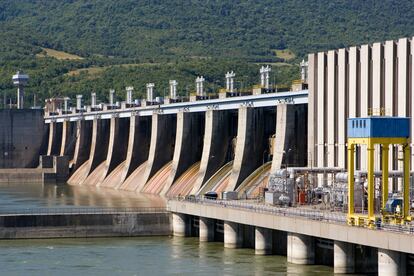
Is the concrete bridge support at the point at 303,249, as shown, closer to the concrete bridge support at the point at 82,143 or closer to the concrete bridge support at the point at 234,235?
the concrete bridge support at the point at 234,235

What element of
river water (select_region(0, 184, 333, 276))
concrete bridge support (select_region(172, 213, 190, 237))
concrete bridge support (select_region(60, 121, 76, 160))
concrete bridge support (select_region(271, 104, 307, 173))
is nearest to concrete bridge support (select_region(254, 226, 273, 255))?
river water (select_region(0, 184, 333, 276))

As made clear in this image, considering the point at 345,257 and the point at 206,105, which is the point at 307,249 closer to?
the point at 345,257

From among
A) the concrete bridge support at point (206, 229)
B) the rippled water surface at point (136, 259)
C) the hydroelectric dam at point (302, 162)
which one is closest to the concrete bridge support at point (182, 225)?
the hydroelectric dam at point (302, 162)

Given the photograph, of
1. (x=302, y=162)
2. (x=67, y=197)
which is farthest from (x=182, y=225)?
(x=67, y=197)

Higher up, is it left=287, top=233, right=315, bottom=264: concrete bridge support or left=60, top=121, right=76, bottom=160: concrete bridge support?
left=60, top=121, right=76, bottom=160: concrete bridge support

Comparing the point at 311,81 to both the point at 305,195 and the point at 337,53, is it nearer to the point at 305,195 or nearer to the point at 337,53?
the point at 337,53

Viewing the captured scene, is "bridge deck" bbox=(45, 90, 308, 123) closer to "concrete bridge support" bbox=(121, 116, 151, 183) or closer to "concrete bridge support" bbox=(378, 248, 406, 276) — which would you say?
"concrete bridge support" bbox=(121, 116, 151, 183)
